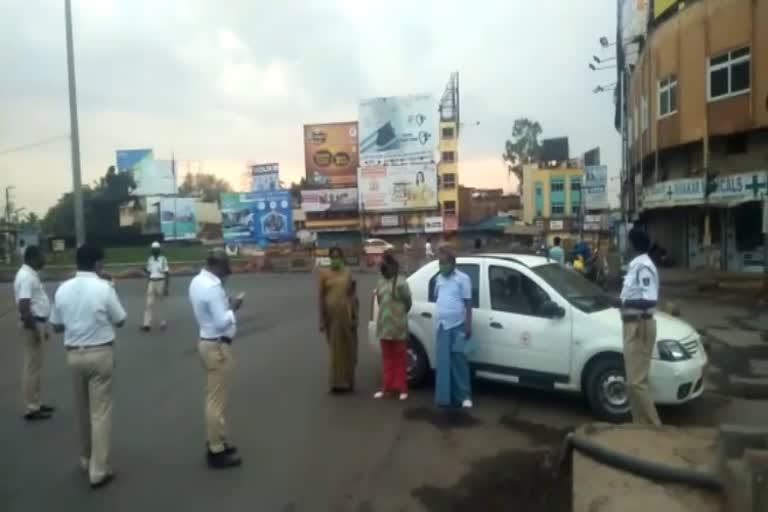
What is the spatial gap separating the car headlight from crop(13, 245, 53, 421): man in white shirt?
20.0ft

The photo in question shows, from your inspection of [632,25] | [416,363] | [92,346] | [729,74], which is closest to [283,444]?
[92,346]

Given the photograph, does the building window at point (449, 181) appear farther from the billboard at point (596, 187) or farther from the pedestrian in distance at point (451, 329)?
the pedestrian in distance at point (451, 329)

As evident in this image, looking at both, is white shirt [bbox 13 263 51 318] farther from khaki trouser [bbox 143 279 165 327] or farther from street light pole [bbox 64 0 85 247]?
khaki trouser [bbox 143 279 165 327]

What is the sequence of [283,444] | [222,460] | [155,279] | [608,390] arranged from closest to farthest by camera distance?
[222,460] < [283,444] < [608,390] < [155,279]

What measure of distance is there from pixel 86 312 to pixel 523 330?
4.21 meters

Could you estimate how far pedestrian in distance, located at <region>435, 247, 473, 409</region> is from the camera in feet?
23.2

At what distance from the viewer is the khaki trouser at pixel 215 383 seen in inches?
218

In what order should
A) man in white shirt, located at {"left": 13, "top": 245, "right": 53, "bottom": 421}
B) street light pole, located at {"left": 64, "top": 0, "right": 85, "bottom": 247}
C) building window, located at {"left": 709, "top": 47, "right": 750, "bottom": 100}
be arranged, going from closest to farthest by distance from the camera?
man in white shirt, located at {"left": 13, "top": 245, "right": 53, "bottom": 421} < street light pole, located at {"left": 64, "top": 0, "right": 85, "bottom": 247} < building window, located at {"left": 709, "top": 47, "right": 750, "bottom": 100}

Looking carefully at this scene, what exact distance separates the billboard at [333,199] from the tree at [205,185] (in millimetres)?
56741

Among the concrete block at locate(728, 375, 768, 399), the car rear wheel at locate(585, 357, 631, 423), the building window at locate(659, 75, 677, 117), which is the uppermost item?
the building window at locate(659, 75, 677, 117)

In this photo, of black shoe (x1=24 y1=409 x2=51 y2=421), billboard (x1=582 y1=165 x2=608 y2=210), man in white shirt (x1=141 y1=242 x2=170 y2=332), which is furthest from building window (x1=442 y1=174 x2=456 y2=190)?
black shoe (x1=24 y1=409 x2=51 y2=421)

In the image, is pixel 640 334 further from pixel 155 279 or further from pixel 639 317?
pixel 155 279

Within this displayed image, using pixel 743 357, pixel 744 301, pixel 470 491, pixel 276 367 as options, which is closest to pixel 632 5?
pixel 744 301

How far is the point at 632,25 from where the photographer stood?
37.8 metres
